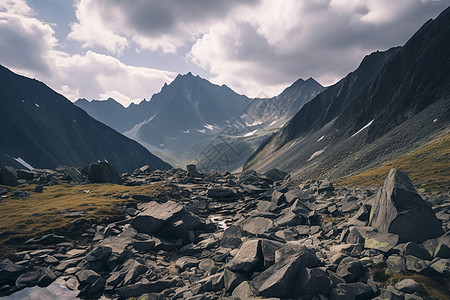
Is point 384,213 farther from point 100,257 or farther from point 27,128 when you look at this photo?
point 27,128

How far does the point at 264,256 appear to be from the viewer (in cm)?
1316

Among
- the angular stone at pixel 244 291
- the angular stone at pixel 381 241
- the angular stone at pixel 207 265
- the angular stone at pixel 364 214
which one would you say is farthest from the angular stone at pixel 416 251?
the angular stone at pixel 207 265

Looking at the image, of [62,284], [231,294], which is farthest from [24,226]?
[231,294]

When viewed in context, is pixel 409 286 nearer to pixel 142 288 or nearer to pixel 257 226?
pixel 257 226

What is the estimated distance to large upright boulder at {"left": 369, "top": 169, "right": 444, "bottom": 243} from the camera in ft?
46.4

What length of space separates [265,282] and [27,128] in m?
234

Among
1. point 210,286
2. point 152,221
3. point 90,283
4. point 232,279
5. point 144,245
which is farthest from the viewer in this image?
point 152,221

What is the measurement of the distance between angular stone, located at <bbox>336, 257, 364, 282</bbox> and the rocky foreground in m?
0.06

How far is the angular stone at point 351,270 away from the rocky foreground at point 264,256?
0.18ft

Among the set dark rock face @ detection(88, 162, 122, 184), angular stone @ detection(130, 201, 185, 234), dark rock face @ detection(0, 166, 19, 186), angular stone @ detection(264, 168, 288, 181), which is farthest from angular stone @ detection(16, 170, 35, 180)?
angular stone @ detection(264, 168, 288, 181)

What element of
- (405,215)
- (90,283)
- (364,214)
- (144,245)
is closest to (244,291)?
(90,283)

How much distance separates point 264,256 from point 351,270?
4.48 metres

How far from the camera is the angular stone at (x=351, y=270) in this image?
12.0 meters

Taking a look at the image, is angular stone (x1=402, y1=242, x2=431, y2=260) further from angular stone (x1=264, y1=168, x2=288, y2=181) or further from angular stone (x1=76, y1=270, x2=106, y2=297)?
angular stone (x1=264, y1=168, x2=288, y2=181)
